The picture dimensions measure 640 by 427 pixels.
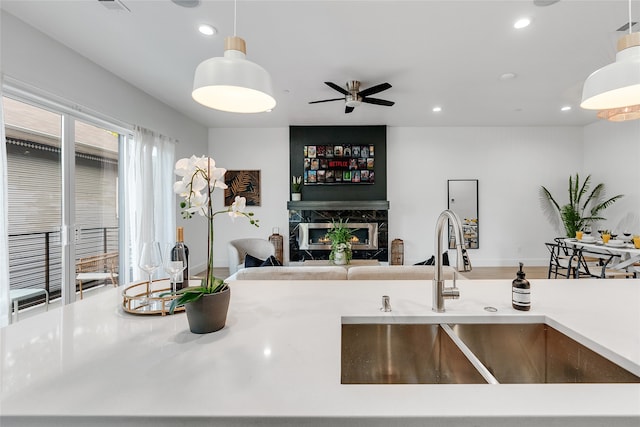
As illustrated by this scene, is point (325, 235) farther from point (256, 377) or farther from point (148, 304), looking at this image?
point (256, 377)

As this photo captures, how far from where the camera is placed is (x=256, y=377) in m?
0.66

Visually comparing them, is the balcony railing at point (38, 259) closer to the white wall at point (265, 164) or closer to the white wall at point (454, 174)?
the white wall at point (454, 174)

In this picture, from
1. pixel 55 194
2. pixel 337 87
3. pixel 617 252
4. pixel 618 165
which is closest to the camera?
pixel 55 194

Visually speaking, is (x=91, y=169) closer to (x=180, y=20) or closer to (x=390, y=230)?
(x=180, y=20)

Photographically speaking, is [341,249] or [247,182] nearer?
[341,249]

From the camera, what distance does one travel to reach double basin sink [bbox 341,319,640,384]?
3.41ft

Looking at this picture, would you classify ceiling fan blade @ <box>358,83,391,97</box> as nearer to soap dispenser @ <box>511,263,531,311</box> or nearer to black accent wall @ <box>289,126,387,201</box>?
black accent wall @ <box>289,126,387,201</box>

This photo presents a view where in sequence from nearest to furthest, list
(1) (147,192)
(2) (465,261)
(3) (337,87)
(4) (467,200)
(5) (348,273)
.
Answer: (2) (465,261) < (5) (348,273) < (3) (337,87) < (1) (147,192) < (4) (467,200)

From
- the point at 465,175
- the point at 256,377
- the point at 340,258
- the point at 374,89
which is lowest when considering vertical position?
the point at 340,258

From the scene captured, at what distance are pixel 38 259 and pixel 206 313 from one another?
286 centimetres

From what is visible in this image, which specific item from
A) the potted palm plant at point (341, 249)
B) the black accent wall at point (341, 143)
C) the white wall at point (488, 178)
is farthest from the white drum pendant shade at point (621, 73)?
the white wall at point (488, 178)

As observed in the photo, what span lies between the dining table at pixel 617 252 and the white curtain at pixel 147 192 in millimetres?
5446

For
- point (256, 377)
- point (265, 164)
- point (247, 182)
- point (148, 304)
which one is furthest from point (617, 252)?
point (247, 182)

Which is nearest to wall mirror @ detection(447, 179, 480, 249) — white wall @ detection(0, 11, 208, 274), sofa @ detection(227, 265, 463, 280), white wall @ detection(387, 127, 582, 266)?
white wall @ detection(387, 127, 582, 266)
